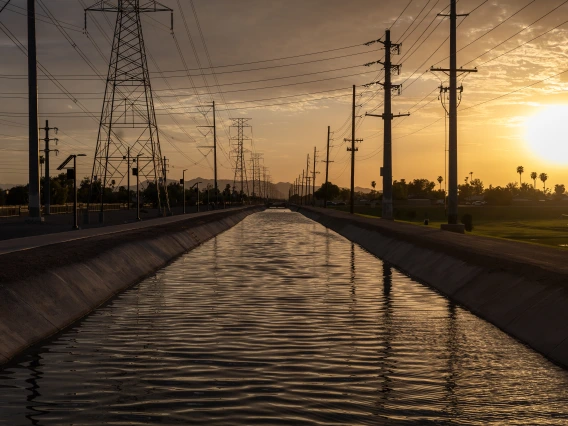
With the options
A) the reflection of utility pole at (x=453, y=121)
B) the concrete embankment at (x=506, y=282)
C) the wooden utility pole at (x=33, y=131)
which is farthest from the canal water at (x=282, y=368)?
the wooden utility pole at (x=33, y=131)

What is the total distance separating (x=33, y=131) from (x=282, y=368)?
4912 centimetres

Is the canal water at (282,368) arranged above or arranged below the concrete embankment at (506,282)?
below

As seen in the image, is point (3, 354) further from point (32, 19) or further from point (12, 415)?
point (32, 19)

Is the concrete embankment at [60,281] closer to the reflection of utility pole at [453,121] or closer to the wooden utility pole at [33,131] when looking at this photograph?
the reflection of utility pole at [453,121]

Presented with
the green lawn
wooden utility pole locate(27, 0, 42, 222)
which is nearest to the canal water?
the green lawn

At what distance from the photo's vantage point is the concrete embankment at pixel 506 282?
48.7 ft

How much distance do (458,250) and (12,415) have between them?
2113 centimetres

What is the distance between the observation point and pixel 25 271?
18.9 metres

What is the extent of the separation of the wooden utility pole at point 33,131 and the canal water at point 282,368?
125 feet

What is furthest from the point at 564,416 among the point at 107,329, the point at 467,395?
the point at 107,329

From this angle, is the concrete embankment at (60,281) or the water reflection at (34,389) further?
the concrete embankment at (60,281)

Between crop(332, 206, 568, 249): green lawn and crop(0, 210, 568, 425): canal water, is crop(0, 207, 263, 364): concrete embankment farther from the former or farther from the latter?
crop(332, 206, 568, 249): green lawn

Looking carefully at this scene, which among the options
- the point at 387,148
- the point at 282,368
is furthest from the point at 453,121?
the point at 282,368

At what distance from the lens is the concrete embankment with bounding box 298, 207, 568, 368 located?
14844mm
